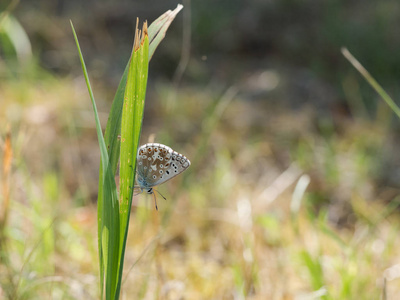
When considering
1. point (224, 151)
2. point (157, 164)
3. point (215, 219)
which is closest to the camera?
point (157, 164)

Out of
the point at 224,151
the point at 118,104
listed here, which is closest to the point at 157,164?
the point at 118,104

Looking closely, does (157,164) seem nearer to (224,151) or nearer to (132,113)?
A: (132,113)

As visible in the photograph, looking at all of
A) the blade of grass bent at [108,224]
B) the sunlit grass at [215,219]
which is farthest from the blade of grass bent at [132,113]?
the sunlit grass at [215,219]

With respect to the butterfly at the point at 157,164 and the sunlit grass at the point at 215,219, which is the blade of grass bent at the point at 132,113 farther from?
the sunlit grass at the point at 215,219

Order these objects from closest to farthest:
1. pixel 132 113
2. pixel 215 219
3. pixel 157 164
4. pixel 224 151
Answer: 1. pixel 132 113
2. pixel 157 164
3. pixel 215 219
4. pixel 224 151

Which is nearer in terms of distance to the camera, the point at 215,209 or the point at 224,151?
the point at 215,209

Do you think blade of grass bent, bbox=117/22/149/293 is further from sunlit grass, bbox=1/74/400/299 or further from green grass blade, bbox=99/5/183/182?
sunlit grass, bbox=1/74/400/299

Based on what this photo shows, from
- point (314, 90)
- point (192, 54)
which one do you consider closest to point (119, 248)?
point (314, 90)

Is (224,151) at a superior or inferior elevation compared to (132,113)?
superior
